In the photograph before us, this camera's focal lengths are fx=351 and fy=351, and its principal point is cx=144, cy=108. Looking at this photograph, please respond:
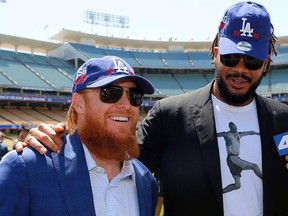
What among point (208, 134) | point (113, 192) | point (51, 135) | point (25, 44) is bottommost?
point (113, 192)

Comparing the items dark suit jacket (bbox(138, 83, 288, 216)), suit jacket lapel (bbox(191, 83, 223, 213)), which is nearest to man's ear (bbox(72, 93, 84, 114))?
dark suit jacket (bbox(138, 83, 288, 216))

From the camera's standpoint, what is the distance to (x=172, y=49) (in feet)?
161

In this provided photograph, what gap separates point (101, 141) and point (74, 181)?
0.29 metres

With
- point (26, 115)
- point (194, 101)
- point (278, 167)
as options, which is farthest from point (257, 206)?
point (26, 115)

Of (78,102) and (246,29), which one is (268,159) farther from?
(78,102)

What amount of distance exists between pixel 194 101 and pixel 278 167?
75 cm

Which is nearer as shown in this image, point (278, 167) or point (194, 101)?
point (278, 167)

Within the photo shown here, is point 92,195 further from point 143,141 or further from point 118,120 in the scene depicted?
point 143,141

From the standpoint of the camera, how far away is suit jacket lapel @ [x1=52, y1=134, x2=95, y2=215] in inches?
68.7

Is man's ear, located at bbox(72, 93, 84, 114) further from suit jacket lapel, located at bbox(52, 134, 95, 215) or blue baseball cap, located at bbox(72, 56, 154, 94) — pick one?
suit jacket lapel, located at bbox(52, 134, 95, 215)

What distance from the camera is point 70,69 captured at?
40.8 metres

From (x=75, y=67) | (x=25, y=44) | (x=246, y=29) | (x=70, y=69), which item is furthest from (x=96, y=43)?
(x=246, y=29)

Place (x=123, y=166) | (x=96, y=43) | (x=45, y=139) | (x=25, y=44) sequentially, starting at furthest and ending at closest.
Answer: (x=96, y=43), (x=25, y=44), (x=123, y=166), (x=45, y=139)

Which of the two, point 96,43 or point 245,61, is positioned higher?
point 96,43
